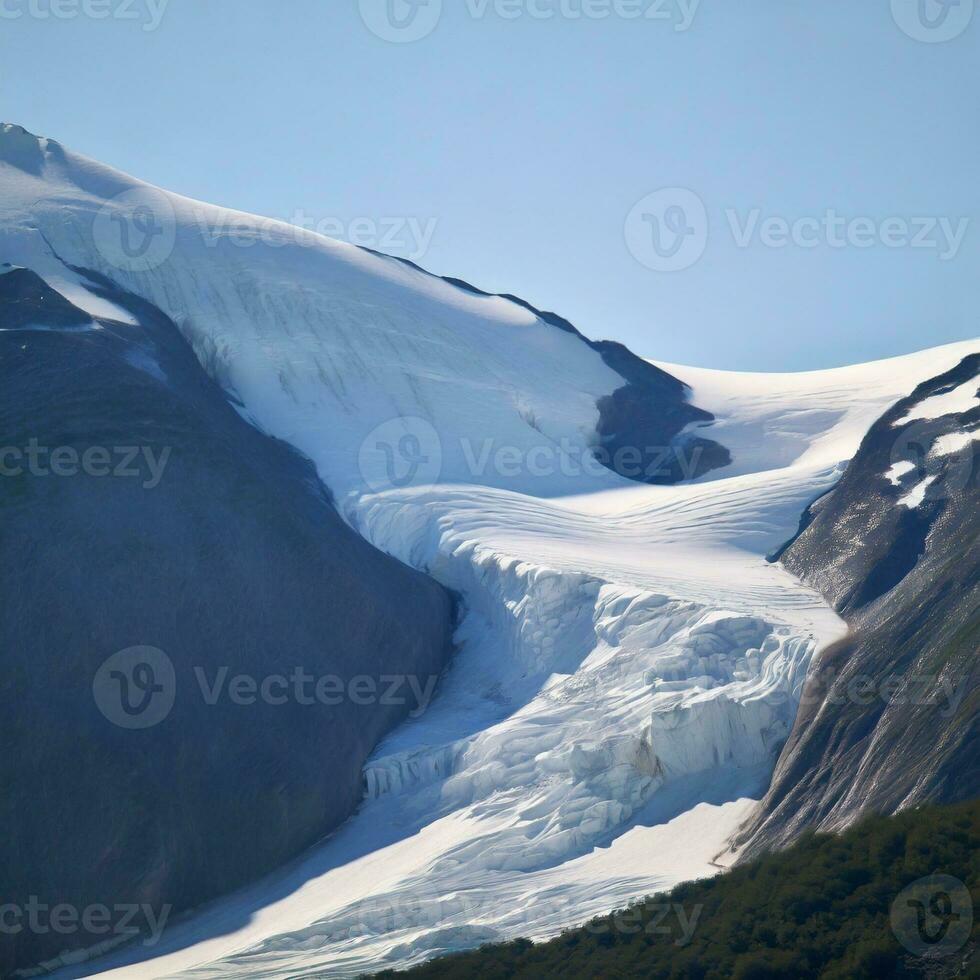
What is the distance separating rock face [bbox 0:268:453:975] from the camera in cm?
2766

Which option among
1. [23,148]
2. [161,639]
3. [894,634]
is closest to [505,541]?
[161,639]

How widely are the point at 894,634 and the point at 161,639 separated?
16.5m

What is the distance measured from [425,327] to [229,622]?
2003 cm

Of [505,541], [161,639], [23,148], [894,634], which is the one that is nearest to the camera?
[894,634]

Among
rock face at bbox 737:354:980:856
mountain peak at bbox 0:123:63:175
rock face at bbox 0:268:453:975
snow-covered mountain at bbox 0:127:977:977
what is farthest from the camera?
mountain peak at bbox 0:123:63:175

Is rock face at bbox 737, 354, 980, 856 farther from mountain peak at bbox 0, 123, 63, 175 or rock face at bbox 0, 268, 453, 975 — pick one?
mountain peak at bbox 0, 123, 63, 175

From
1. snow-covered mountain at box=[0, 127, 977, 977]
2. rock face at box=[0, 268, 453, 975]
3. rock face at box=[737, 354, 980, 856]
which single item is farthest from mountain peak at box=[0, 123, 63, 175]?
rock face at box=[737, 354, 980, 856]

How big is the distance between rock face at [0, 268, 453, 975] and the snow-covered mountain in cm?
125

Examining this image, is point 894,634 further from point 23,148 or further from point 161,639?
point 23,148

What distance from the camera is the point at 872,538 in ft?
108

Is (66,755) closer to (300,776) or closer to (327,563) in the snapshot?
(300,776)

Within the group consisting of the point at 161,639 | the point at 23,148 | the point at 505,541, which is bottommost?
the point at 161,639

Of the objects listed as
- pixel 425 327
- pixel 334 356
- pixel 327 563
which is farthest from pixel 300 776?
pixel 425 327

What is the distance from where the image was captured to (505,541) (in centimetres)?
3762
